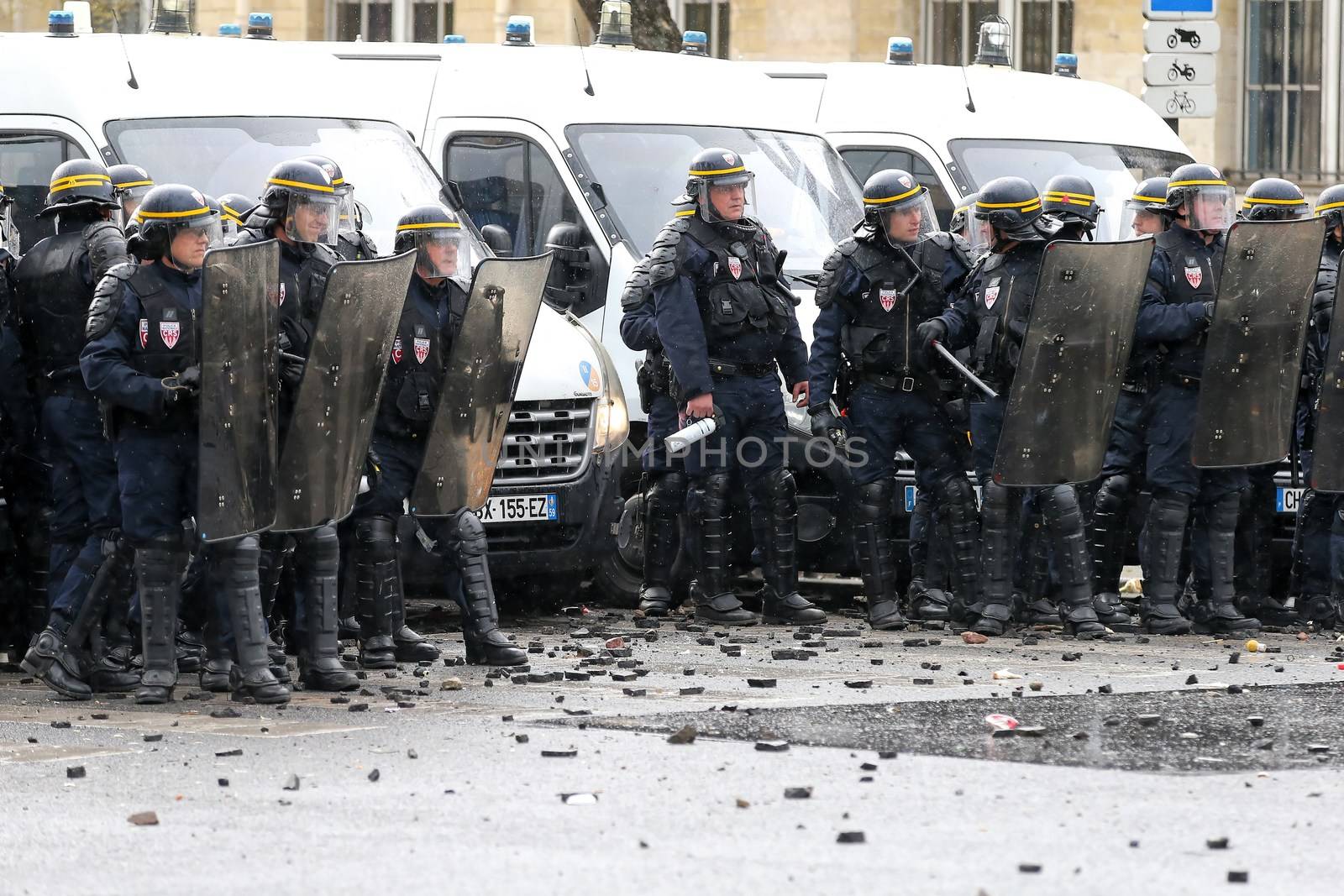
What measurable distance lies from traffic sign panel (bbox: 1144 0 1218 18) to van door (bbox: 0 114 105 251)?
6397mm

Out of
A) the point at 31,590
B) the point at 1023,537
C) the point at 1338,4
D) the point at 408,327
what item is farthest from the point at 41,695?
the point at 1338,4

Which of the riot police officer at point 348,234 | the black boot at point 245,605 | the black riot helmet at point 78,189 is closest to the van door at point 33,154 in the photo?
the black riot helmet at point 78,189

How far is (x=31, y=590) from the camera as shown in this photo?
387 inches

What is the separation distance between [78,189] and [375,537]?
1594mm

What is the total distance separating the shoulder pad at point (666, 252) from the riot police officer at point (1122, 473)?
1.88 meters

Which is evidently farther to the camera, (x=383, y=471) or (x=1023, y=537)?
(x=1023, y=537)

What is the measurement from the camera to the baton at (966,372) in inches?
424

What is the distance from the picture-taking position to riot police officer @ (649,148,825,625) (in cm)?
1098

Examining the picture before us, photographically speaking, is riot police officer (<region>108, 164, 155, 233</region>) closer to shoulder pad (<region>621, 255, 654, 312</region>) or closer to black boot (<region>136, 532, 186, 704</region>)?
shoulder pad (<region>621, 255, 654, 312</region>)

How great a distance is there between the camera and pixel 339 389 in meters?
8.76

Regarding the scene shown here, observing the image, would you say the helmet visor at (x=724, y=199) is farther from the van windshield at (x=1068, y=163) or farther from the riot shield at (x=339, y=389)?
the van windshield at (x=1068, y=163)

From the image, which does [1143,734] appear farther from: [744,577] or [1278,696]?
[744,577]

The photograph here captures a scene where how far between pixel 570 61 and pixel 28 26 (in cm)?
1651

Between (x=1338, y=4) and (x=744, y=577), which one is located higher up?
(x=1338, y=4)
